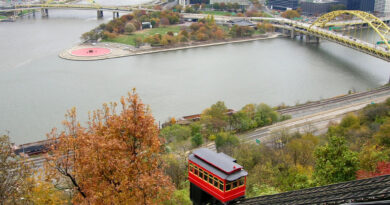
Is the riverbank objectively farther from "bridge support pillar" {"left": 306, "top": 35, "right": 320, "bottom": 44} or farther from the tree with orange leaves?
the tree with orange leaves

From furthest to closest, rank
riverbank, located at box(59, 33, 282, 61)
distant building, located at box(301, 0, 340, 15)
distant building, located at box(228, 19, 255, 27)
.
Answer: distant building, located at box(301, 0, 340, 15)
distant building, located at box(228, 19, 255, 27)
riverbank, located at box(59, 33, 282, 61)

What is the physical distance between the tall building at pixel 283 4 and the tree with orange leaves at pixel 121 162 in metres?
52.1

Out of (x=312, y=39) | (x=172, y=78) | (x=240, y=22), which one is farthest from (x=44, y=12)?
(x=312, y=39)

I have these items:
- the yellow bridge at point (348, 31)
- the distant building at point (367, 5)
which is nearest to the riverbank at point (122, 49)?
the yellow bridge at point (348, 31)

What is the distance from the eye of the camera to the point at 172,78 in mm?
26469

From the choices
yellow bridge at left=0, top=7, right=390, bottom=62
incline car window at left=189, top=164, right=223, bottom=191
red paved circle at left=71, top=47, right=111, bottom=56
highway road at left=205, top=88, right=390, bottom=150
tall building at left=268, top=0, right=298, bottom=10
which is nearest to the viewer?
incline car window at left=189, top=164, right=223, bottom=191

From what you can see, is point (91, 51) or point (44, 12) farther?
point (44, 12)

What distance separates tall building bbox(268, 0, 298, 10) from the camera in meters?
55.0

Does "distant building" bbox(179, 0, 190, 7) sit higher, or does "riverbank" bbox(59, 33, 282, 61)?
"distant building" bbox(179, 0, 190, 7)

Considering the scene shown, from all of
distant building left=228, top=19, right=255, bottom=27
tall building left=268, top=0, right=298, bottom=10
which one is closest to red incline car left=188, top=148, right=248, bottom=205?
distant building left=228, top=19, right=255, bottom=27

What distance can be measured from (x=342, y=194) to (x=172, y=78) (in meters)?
21.4

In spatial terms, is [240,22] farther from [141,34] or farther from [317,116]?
[317,116]

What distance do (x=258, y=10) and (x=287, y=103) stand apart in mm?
33052

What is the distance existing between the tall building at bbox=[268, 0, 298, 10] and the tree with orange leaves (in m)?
52.1
